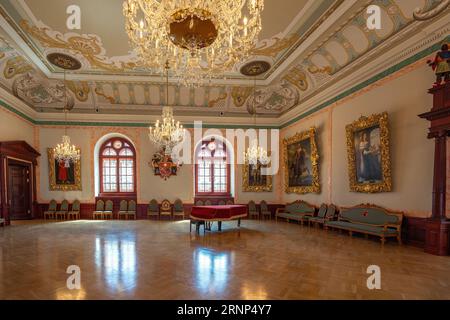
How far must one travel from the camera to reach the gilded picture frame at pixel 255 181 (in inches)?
515

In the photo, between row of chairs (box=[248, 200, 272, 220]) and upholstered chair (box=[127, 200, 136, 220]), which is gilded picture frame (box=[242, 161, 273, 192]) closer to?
row of chairs (box=[248, 200, 272, 220])

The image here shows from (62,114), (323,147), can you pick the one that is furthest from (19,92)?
(323,147)

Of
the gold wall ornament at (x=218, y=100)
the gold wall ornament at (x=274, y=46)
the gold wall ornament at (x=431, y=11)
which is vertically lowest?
the gold wall ornament at (x=218, y=100)

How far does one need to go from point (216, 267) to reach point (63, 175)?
10.9 m

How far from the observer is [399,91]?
22.2 ft

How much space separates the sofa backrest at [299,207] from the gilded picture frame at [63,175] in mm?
10233

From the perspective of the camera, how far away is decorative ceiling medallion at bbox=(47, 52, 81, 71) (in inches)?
343

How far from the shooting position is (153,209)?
12297 mm

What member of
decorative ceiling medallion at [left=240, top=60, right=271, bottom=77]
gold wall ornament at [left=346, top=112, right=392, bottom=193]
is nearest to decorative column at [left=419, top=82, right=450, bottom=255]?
gold wall ornament at [left=346, top=112, right=392, bottom=193]

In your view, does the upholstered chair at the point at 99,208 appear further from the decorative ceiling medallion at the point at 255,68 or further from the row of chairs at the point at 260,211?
the decorative ceiling medallion at the point at 255,68

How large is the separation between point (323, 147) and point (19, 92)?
42.0 feet

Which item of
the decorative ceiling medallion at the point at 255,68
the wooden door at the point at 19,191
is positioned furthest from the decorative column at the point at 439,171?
the wooden door at the point at 19,191

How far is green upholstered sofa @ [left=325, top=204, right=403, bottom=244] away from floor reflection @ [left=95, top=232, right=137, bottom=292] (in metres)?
6.06

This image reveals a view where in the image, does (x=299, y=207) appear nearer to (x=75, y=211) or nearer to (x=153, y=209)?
(x=153, y=209)
